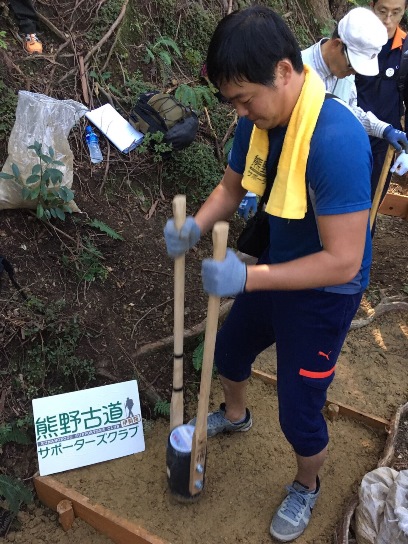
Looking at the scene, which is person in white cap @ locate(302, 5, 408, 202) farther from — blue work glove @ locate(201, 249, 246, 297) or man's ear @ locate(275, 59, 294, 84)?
blue work glove @ locate(201, 249, 246, 297)

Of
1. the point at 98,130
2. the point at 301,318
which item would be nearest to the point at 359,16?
the point at 301,318

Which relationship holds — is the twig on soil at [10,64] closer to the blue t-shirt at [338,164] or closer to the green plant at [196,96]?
the green plant at [196,96]

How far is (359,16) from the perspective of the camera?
9.34 ft

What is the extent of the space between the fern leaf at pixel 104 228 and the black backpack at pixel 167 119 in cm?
108

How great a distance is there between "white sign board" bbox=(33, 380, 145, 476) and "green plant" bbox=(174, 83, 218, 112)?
298cm

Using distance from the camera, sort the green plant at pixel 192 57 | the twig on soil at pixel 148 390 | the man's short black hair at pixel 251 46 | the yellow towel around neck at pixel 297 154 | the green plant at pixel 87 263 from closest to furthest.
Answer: the man's short black hair at pixel 251 46
the yellow towel around neck at pixel 297 154
the twig on soil at pixel 148 390
the green plant at pixel 87 263
the green plant at pixel 192 57

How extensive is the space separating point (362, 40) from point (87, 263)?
2.17 meters

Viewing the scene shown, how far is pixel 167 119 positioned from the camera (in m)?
4.20

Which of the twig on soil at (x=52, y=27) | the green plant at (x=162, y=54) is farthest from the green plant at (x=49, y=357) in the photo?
the green plant at (x=162, y=54)

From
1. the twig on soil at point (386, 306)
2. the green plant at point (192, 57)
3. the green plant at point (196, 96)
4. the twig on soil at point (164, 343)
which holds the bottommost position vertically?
the twig on soil at point (386, 306)

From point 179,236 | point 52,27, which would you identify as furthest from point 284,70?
point 52,27

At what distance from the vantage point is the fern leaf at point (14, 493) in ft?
7.76

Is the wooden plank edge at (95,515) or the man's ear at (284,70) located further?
the wooden plank edge at (95,515)

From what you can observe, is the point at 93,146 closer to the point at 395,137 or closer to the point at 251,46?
the point at 395,137
